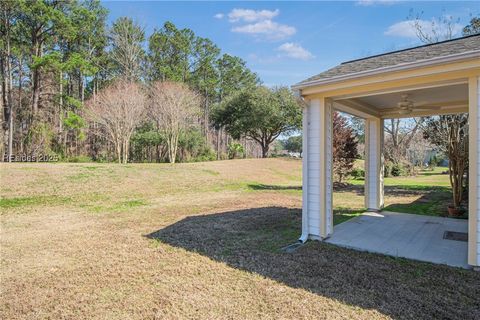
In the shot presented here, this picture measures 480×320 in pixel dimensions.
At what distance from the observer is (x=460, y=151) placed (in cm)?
670

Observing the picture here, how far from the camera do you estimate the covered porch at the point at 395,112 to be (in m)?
3.39

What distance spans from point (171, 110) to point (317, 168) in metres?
18.0

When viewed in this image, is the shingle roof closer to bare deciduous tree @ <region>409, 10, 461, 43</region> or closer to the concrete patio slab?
the concrete patio slab

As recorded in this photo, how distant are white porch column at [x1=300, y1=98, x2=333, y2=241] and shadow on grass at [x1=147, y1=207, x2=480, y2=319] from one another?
37 cm

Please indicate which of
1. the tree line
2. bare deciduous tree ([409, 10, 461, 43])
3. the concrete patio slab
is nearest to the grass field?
the concrete patio slab

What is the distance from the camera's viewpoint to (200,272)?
11.3ft

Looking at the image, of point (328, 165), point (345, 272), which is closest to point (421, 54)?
point (328, 165)

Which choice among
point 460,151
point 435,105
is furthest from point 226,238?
point 460,151

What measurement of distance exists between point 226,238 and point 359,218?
131 inches

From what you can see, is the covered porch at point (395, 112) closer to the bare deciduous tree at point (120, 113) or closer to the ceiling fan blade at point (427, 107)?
the ceiling fan blade at point (427, 107)

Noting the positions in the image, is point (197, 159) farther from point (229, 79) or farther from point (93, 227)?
point (93, 227)

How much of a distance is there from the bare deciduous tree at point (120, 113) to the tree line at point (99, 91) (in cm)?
7

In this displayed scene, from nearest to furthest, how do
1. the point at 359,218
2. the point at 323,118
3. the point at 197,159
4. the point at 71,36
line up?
the point at 323,118 < the point at 359,218 < the point at 71,36 < the point at 197,159

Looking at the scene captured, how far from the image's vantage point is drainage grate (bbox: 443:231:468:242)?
474 centimetres
